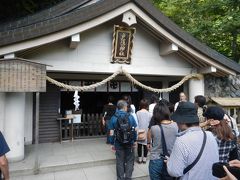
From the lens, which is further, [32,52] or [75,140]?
[75,140]

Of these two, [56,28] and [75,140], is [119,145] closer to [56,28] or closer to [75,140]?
[56,28]

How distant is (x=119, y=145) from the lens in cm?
485

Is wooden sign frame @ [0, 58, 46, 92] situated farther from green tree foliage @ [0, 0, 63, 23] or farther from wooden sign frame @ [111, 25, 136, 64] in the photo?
green tree foliage @ [0, 0, 63, 23]

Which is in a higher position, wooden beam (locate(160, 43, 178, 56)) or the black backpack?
wooden beam (locate(160, 43, 178, 56))

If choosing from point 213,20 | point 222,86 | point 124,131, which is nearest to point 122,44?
point 124,131

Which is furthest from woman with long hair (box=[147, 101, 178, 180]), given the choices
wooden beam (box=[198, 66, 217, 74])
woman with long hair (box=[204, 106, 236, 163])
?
wooden beam (box=[198, 66, 217, 74])

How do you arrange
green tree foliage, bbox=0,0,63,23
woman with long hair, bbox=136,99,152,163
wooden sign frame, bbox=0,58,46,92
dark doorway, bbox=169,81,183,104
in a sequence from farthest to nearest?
green tree foliage, bbox=0,0,63,23
dark doorway, bbox=169,81,183,104
woman with long hair, bbox=136,99,152,163
wooden sign frame, bbox=0,58,46,92

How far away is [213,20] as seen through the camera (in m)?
13.5

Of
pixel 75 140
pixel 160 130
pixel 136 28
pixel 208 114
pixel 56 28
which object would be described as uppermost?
pixel 136 28

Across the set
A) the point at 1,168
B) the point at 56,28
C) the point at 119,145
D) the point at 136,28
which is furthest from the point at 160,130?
the point at 136,28

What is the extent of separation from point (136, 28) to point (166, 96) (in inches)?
169

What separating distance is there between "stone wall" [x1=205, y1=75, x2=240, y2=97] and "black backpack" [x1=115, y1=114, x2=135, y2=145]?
5.69 metres

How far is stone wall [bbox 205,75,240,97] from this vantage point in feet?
30.7

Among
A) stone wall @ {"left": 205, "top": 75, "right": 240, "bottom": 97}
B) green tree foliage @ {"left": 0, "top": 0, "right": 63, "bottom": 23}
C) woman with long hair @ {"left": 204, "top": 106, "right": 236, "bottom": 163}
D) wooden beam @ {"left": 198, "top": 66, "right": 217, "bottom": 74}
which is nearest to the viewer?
woman with long hair @ {"left": 204, "top": 106, "right": 236, "bottom": 163}
